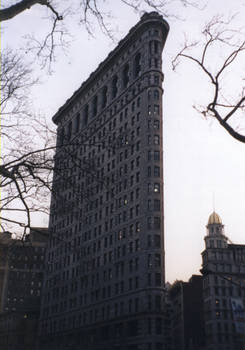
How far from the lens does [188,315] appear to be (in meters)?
111

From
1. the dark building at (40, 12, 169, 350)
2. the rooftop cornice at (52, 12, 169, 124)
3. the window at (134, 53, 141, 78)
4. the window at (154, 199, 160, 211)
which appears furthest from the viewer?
the window at (134, 53, 141, 78)

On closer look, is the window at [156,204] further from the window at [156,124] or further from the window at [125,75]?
the window at [125,75]

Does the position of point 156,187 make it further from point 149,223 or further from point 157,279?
point 157,279

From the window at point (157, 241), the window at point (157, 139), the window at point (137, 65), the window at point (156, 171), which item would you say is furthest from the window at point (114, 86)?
the window at point (157, 241)

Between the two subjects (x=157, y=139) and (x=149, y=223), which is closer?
(x=149, y=223)

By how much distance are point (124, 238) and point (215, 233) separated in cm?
8042

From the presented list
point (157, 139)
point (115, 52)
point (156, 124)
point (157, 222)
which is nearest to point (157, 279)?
point (157, 222)

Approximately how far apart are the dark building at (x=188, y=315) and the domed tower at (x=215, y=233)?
3509cm

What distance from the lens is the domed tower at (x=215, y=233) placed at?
492 ft

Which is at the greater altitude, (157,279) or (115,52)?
(115,52)

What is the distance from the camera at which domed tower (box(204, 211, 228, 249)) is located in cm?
14988

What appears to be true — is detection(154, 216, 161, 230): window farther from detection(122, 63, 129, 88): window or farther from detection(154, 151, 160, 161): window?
detection(122, 63, 129, 88): window

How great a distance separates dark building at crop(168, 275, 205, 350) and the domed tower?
115 feet

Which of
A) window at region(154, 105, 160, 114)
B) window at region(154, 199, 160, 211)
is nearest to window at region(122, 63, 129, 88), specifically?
window at region(154, 105, 160, 114)
